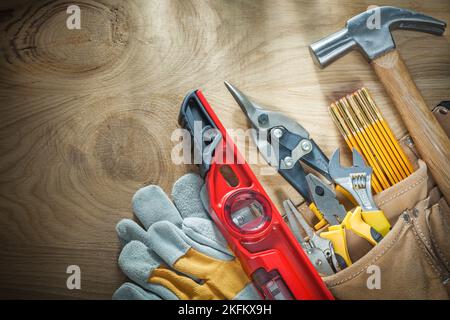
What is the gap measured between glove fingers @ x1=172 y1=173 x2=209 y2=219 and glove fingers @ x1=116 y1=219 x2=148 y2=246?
5.0 inches

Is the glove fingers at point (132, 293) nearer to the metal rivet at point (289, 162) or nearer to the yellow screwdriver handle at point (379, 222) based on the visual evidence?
the metal rivet at point (289, 162)

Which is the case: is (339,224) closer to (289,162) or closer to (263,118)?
(289,162)

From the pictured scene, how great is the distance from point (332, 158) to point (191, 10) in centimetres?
63

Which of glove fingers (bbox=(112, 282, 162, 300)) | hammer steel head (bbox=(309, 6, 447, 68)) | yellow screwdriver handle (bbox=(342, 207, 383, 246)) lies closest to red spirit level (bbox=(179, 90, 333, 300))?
yellow screwdriver handle (bbox=(342, 207, 383, 246))

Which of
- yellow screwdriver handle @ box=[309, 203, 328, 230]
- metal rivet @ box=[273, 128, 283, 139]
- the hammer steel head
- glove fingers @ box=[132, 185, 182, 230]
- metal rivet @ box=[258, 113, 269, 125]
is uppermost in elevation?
the hammer steel head

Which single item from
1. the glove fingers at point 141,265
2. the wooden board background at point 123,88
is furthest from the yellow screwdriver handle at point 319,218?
the glove fingers at point 141,265

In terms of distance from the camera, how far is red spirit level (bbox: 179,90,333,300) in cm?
124

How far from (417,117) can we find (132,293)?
964mm

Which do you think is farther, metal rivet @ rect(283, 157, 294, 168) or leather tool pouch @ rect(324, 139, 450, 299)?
metal rivet @ rect(283, 157, 294, 168)

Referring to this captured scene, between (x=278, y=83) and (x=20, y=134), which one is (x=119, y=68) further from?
(x=278, y=83)

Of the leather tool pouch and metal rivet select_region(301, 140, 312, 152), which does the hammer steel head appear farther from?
the leather tool pouch

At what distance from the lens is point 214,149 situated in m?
1.30

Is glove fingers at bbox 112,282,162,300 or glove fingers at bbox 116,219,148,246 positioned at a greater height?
glove fingers at bbox 116,219,148,246

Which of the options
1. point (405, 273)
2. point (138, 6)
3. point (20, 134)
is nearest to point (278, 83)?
point (138, 6)
